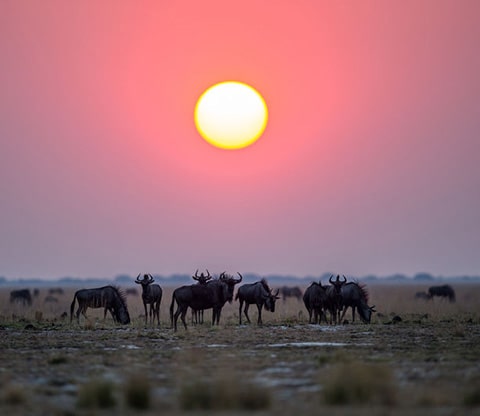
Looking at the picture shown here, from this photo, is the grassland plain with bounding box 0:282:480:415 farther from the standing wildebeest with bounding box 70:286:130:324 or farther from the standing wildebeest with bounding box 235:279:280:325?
the standing wildebeest with bounding box 235:279:280:325

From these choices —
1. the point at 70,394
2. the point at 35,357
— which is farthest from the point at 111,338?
the point at 70,394

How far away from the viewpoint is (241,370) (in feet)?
60.6

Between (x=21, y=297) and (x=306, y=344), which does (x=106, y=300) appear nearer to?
(x=306, y=344)

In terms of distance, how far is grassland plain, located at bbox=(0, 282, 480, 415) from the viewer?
14195mm

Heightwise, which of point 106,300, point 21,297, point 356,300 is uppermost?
point 21,297

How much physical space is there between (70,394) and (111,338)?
11788mm

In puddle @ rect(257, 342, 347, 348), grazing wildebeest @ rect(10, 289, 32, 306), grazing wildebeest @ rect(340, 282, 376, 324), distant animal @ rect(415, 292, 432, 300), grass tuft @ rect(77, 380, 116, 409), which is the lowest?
grass tuft @ rect(77, 380, 116, 409)

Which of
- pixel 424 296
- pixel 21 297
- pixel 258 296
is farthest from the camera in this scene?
pixel 424 296

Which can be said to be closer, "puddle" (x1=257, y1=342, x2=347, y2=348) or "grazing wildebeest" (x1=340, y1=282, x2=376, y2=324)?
"puddle" (x1=257, y1=342, x2=347, y2=348)

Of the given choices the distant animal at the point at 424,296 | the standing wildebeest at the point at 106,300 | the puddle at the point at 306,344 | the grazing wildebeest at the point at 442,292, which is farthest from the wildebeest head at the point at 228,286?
the distant animal at the point at 424,296

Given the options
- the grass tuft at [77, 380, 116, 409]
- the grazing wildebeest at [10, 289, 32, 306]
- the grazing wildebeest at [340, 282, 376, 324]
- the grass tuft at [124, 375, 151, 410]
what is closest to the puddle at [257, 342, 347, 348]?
the grass tuft at [124, 375, 151, 410]

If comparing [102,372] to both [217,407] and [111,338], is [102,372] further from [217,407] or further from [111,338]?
[111,338]

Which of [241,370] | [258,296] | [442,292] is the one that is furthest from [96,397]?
[442,292]

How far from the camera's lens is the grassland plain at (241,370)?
1420 cm
